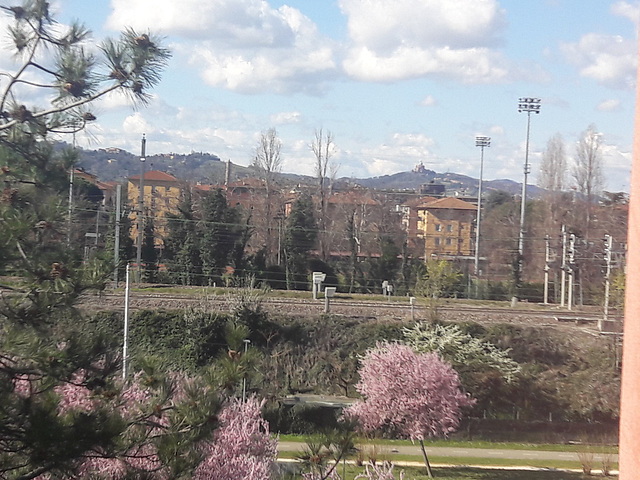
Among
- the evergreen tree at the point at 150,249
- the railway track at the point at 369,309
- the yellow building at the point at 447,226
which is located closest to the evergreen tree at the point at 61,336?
the railway track at the point at 369,309

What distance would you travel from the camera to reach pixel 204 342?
67.0 ft

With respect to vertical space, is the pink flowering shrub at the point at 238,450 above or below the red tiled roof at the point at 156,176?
below

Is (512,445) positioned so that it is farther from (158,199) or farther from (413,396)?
(158,199)

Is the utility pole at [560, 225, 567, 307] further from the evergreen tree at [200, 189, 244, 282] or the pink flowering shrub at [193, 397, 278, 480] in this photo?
the pink flowering shrub at [193, 397, 278, 480]

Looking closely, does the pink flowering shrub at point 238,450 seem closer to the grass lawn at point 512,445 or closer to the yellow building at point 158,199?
the grass lawn at point 512,445

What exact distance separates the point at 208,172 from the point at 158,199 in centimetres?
1213

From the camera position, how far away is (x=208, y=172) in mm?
44875

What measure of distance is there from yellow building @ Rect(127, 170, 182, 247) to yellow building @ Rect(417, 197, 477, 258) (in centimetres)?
1245

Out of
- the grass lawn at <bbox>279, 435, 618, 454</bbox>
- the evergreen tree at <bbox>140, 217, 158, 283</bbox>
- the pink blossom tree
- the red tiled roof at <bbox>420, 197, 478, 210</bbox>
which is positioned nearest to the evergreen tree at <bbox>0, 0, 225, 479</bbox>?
the pink blossom tree

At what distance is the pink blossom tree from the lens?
13.6 meters

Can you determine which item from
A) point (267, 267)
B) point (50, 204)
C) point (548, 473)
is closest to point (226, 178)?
point (267, 267)

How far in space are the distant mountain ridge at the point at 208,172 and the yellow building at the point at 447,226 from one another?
3647 mm

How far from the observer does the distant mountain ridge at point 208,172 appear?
8.38m

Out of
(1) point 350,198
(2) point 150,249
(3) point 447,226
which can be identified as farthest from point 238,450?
(3) point 447,226
